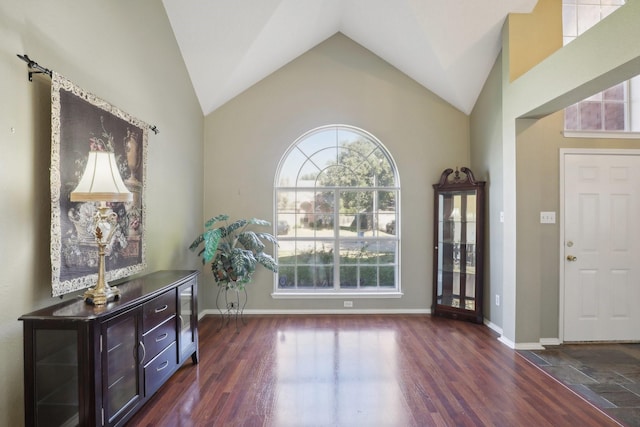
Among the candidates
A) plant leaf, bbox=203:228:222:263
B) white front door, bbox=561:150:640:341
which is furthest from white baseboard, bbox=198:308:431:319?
white front door, bbox=561:150:640:341

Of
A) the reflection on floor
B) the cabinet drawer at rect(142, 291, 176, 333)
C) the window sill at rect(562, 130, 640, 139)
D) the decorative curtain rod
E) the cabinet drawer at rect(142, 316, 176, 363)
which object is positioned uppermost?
the window sill at rect(562, 130, 640, 139)

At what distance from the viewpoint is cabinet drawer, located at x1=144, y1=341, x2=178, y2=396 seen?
216 cm

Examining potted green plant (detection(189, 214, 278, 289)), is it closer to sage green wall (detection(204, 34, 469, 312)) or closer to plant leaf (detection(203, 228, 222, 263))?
plant leaf (detection(203, 228, 222, 263))

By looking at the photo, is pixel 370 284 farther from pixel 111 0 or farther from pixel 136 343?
pixel 111 0

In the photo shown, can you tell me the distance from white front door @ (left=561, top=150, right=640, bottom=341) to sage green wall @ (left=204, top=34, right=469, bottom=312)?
1385mm

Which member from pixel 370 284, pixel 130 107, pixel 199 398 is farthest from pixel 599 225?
pixel 130 107

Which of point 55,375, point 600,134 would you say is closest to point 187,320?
point 55,375

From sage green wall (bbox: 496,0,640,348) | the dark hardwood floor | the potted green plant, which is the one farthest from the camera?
the potted green plant

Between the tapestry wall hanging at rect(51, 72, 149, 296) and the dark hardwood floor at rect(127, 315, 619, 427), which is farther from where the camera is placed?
the dark hardwood floor at rect(127, 315, 619, 427)

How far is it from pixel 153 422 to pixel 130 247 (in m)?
1.26

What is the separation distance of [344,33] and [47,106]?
11.8 feet

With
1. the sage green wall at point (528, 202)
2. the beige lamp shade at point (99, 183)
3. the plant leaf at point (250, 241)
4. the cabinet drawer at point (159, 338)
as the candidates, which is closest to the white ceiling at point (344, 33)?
the sage green wall at point (528, 202)

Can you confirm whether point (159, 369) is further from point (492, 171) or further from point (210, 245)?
point (492, 171)

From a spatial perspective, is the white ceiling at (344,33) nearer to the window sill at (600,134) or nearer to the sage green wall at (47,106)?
the sage green wall at (47,106)
